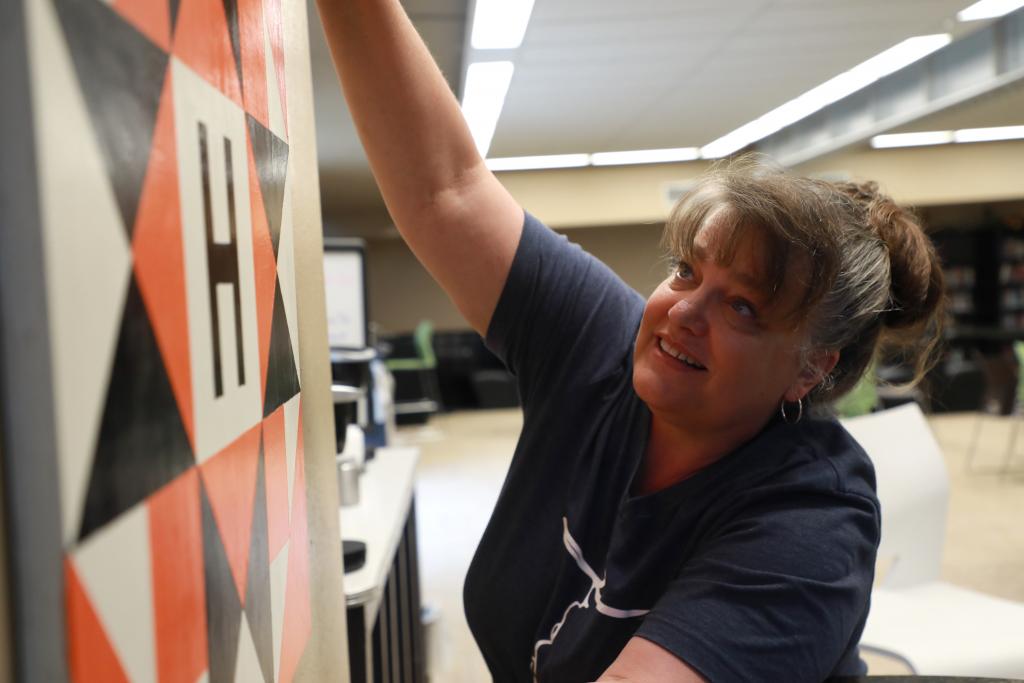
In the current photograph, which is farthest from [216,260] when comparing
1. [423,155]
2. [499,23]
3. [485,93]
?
[485,93]

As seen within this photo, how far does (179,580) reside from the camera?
0.43 metres

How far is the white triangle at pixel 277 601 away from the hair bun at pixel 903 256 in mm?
798

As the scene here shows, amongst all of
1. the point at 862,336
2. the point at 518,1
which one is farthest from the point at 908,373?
the point at 862,336

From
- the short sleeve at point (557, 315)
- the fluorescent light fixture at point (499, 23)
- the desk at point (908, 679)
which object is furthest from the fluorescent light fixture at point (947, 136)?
the desk at point (908, 679)

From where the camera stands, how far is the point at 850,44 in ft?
15.8

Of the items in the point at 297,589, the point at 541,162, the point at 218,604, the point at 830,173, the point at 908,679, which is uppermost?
the point at 541,162

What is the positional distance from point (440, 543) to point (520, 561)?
12.6 ft

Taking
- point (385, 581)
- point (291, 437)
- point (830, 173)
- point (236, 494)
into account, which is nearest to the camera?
point (236, 494)

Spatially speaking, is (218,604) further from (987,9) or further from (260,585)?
(987,9)

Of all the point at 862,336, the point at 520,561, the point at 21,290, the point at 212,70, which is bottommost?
the point at 520,561

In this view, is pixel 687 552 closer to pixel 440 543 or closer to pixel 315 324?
pixel 315 324

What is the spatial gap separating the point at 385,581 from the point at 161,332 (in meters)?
1.48

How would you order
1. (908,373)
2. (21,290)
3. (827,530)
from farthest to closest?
1. (908,373)
2. (827,530)
3. (21,290)

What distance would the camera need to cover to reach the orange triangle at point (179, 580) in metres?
0.40
